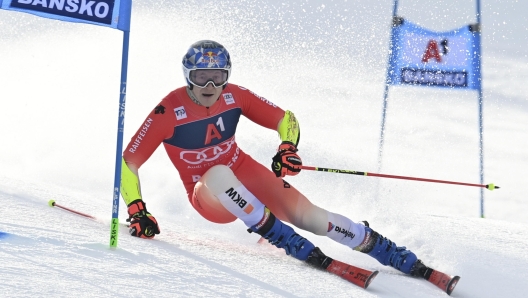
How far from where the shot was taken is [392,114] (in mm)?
15875

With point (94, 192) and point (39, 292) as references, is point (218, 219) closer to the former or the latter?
point (39, 292)

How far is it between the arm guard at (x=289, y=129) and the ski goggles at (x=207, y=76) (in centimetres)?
47

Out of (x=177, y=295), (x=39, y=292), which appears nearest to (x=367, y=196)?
(x=177, y=295)

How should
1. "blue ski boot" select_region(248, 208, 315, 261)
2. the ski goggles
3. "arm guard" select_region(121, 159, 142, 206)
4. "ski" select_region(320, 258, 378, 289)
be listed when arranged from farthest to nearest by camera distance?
the ski goggles → "arm guard" select_region(121, 159, 142, 206) → "blue ski boot" select_region(248, 208, 315, 261) → "ski" select_region(320, 258, 378, 289)

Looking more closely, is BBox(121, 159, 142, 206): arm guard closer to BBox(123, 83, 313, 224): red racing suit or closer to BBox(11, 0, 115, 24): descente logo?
BBox(123, 83, 313, 224): red racing suit

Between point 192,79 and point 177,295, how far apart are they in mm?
1594

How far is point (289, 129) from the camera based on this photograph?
13.0 feet

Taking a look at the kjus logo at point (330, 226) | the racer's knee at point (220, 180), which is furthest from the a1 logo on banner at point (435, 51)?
the racer's knee at point (220, 180)

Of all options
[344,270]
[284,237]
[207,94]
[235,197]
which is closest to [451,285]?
[344,270]

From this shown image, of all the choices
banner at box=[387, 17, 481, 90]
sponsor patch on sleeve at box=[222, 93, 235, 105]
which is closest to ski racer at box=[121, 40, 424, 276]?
sponsor patch on sleeve at box=[222, 93, 235, 105]

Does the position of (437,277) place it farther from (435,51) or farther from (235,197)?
(435,51)

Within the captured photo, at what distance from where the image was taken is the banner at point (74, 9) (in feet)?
9.57

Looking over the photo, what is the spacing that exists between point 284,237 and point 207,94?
88cm

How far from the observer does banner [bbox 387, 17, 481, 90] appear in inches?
325
